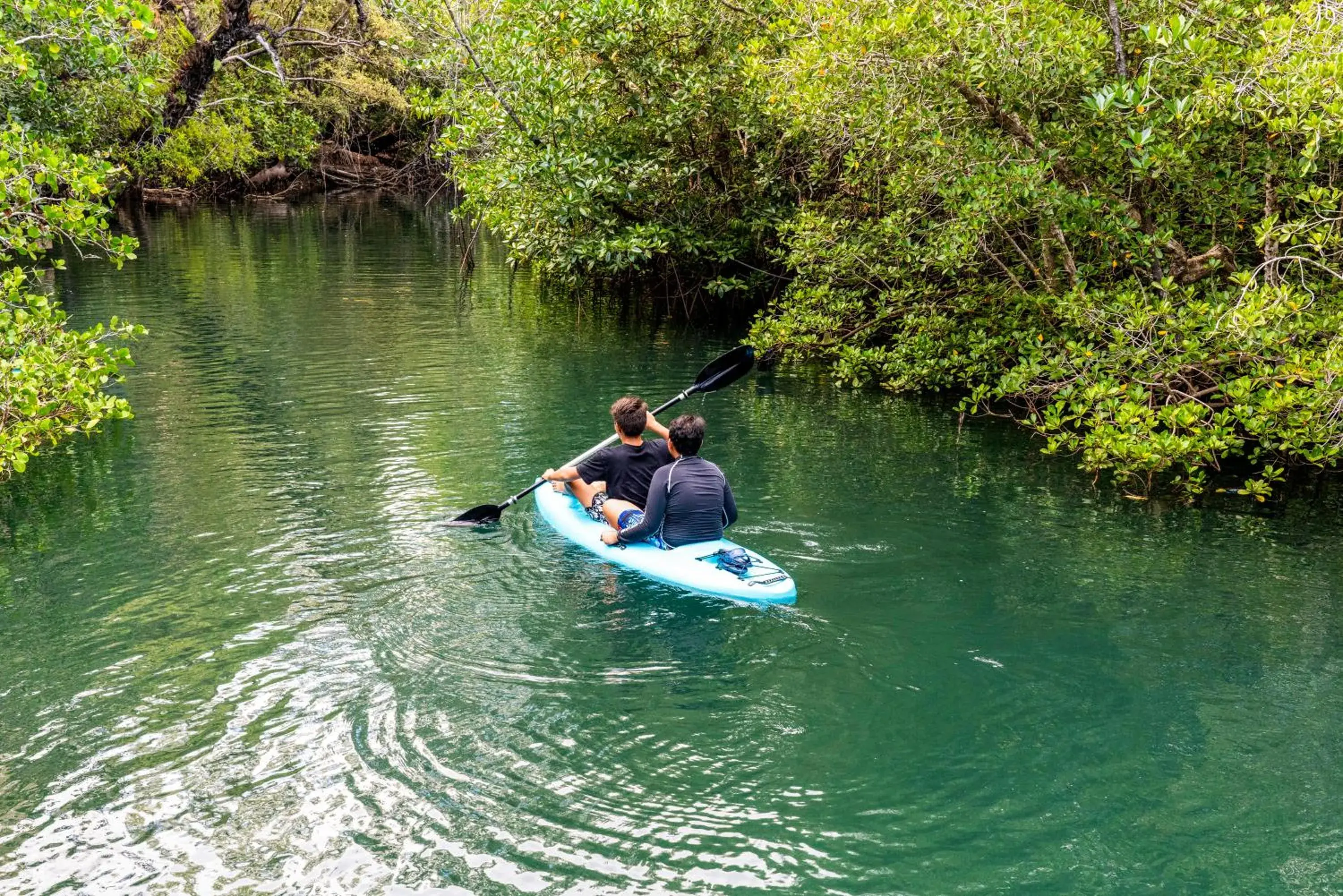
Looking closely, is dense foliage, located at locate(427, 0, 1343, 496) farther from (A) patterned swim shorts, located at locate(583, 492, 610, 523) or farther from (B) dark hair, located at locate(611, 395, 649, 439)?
(A) patterned swim shorts, located at locate(583, 492, 610, 523)

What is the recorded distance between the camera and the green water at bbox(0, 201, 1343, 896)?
14.5 feet

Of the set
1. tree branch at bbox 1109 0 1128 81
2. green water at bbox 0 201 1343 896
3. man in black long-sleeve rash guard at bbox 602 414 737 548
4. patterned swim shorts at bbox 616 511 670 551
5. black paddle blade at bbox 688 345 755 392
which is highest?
tree branch at bbox 1109 0 1128 81

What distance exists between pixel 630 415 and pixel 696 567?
1228mm

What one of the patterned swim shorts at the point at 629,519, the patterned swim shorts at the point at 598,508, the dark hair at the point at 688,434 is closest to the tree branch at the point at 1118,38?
the dark hair at the point at 688,434

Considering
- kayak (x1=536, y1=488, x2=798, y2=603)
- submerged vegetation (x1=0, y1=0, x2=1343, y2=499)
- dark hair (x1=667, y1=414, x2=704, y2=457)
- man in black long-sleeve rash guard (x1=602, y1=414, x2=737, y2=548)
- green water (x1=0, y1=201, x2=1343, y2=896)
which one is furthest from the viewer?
submerged vegetation (x1=0, y1=0, x2=1343, y2=499)

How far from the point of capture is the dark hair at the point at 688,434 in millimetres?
6973

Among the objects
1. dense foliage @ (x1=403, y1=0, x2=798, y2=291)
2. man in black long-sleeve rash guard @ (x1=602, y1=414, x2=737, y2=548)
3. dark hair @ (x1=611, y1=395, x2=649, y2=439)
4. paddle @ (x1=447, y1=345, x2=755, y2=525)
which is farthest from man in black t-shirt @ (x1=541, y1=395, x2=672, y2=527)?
dense foliage @ (x1=403, y1=0, x2=798, y2=291)

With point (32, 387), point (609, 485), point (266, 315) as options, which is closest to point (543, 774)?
A: point (609, 485)

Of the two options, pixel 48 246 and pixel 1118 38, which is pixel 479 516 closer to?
pixel 48 246

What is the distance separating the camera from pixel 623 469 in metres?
7.80

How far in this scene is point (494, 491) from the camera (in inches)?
352

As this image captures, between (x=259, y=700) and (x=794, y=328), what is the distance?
28.9ft

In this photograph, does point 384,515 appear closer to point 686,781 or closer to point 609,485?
point 609,485

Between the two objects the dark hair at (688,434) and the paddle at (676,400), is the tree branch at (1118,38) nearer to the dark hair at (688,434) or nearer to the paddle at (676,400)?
the paddle at (676,400)
